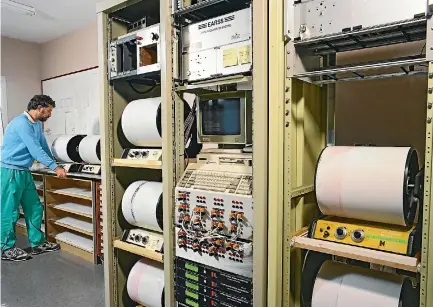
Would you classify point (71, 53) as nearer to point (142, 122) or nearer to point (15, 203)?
point (15, 203)

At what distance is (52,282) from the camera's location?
115 inches

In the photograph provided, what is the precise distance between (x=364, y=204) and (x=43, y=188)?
3782 millimetres

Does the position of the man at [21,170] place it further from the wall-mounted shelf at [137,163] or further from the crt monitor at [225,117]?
the crt monitor at [225,117]

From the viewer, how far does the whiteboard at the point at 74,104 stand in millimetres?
3959

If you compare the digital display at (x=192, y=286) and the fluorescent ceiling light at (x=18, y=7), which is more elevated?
the fluorescent ceiling light at (x=18, y=7)

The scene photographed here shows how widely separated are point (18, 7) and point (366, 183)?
377 centimetres

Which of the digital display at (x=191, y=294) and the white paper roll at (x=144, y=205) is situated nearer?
the digital display at (x=191, y=294)

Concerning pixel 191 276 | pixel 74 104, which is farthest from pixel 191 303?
pixel 74 104

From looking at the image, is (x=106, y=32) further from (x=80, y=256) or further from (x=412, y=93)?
(x=80, y=256)

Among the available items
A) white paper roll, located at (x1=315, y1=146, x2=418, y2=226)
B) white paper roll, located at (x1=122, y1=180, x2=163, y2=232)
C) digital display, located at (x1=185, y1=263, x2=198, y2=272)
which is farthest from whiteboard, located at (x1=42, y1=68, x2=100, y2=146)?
white paper roll, located at (x1=315, y1=146, x2=418, y2=226)

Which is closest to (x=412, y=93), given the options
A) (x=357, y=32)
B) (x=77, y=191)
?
(x=357, y=32)

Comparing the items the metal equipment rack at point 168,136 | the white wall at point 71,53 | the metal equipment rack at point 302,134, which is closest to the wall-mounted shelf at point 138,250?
the metal equipment rack at point 168,136

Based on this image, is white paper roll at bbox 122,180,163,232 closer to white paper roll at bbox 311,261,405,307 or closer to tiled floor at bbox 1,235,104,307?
tiled floor at bbox 1,235,104,307

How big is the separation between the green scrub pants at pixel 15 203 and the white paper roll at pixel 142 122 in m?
2.08
